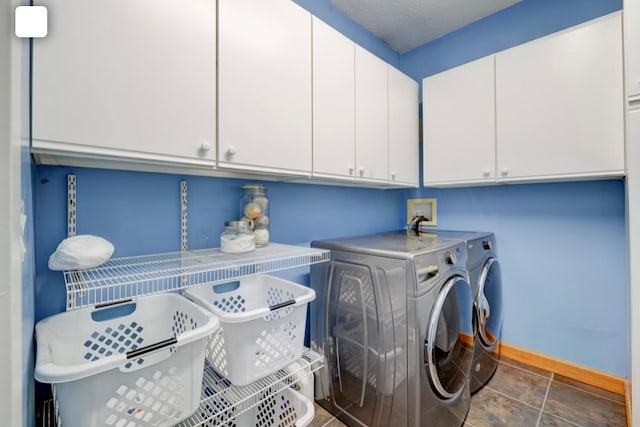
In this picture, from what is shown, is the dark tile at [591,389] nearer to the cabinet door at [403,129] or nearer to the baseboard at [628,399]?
the baseboard at [628,399]

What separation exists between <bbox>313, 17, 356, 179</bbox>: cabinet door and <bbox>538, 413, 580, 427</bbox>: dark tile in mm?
1724

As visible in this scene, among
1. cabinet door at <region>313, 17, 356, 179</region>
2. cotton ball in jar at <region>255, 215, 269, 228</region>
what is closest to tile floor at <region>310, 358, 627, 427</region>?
cotton ball in jar at <region>255, 215, 269, 228</region>

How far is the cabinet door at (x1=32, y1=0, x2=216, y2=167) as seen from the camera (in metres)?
0.75

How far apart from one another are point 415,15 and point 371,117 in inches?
40.9

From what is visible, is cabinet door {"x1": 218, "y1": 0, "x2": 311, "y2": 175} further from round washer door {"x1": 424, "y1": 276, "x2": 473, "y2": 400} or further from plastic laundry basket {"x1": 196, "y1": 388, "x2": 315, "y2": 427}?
plastic laundry basket {"x1": 196, "y1": 388, "x2": 315, "y2": 427}

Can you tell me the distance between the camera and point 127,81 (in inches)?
33.9

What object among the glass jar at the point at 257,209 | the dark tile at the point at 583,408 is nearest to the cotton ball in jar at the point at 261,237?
the glass jar at the point at 257,209

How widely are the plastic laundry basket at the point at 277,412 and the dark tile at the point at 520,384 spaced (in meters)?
1.37

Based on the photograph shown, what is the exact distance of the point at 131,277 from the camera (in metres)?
0.87

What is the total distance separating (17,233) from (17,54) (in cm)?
33

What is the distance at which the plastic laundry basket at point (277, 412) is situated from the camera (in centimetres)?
121

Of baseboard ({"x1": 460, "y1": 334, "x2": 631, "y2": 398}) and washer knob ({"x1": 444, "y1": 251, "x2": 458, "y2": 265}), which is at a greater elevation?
washer knob ({"x1": 444, "y1": 251, "x2": 458, "y2": 265})

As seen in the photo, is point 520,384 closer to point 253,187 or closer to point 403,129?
point 403,129

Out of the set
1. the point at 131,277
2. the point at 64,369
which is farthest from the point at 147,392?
→ the point at 131,277
